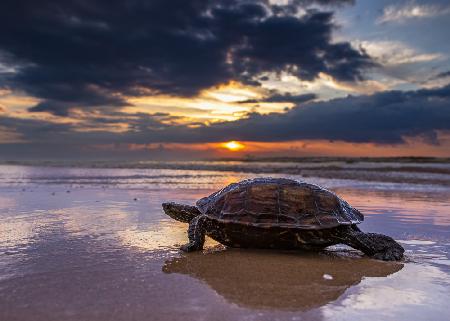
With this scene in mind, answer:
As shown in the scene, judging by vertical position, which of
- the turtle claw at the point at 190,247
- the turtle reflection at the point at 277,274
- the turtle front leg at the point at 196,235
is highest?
the turtle front leg at the point at 196,235

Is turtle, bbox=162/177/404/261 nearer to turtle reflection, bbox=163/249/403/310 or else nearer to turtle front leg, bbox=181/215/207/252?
turtle front leg, bbox=181/215/207/252

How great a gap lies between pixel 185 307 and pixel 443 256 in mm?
3623

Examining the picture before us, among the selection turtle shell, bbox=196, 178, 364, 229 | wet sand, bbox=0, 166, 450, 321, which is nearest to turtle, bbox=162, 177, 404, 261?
turtle shell, bbox=196, 178, 364, 229

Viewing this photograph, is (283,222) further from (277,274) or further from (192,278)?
(192,278)

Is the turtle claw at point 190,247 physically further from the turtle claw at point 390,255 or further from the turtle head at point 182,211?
the turtle claw at point 390,255

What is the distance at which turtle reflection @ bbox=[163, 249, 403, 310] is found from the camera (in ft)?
11.8

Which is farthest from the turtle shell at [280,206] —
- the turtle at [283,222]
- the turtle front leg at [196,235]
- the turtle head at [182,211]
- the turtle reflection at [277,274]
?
the turtle head at [182,211]

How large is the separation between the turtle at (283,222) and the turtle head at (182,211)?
0.70 meters

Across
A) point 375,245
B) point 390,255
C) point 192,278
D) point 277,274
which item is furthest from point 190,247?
point 390,255

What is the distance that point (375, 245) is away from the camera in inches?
208

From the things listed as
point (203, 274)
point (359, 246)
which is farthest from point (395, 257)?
point (203, 274)

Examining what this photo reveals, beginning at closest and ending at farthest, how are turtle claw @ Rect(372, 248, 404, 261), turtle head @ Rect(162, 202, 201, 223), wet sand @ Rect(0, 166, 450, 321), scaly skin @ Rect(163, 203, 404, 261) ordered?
1. wet sand @ Rect(0, 166, 450, 321)
2. turtle claw @ Rect(372, 248, 404, 261)
3. scaly skin @ Rect(163, 203, 404, 261)
4. turtle head @ Rect(162, 202, 201, 223)

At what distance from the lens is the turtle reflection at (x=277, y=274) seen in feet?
11.8

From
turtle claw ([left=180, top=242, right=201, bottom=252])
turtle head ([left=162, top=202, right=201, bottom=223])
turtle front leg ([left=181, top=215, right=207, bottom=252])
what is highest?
turtle head ([left=162, top=202, right=201, bottom=223])
